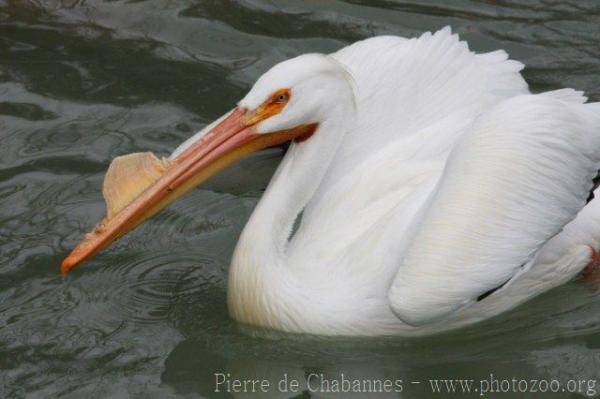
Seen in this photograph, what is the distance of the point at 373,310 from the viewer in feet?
16.3

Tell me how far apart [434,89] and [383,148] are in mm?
407

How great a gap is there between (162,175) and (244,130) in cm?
38

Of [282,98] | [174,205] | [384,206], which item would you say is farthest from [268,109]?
[174,205]

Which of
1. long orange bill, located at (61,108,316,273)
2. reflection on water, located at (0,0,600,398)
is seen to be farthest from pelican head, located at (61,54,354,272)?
reflection on water, located at (0,0,600,398)

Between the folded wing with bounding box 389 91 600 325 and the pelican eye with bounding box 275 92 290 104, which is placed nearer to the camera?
the folded wing with bounding box 389 91 600 325

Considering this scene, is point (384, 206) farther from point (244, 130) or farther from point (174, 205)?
point (174, 205)

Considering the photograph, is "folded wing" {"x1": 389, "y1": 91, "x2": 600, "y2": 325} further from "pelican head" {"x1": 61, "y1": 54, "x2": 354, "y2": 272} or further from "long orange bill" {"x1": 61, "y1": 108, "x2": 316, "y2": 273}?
"long orange bill" {"x1": 61, "y1": 108, "x2": 316, "y2": 273}

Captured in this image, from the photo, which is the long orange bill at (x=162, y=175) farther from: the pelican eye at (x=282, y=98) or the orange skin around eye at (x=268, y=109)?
the pelican eye at (x=282, y=98)

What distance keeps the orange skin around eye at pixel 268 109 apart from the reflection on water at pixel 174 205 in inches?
22.7

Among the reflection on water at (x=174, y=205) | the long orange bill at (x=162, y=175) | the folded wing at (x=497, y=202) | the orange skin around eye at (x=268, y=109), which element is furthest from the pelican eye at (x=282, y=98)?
the folded wing at (x=497, y=202)

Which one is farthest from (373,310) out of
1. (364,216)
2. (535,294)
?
(535,294)

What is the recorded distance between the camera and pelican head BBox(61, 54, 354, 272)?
16.4 ft

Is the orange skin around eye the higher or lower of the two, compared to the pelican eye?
lower

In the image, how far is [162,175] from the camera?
16.6ft
